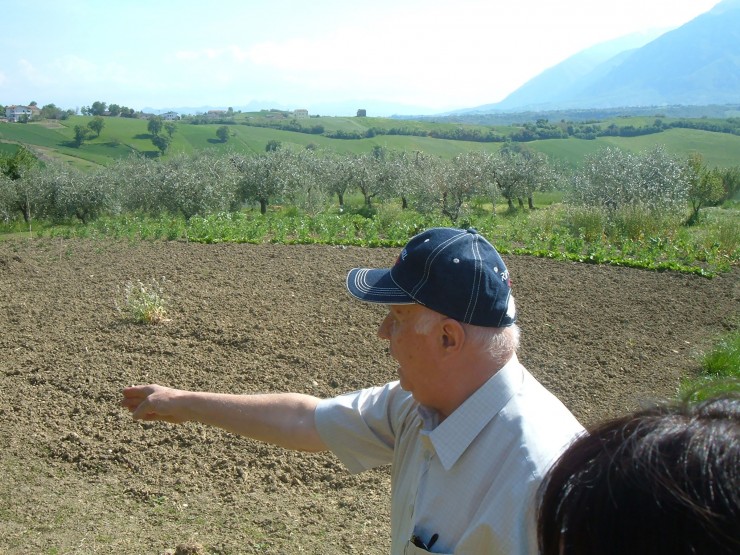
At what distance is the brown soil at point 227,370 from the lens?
4223 millimetres

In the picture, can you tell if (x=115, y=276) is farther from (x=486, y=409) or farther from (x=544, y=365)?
(x=486, y=409)

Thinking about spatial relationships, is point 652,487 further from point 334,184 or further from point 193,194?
point 334,184

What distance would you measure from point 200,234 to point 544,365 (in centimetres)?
1041

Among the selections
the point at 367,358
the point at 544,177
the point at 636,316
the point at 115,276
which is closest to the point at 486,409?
the point at 367,358

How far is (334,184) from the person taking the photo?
36438 mm

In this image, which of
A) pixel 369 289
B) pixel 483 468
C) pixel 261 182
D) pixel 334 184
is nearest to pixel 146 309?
pixel 369 289

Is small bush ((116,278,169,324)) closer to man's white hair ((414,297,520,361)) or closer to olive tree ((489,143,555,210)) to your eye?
man's white hair ((414,297,520,361))

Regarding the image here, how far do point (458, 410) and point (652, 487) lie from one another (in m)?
0.84

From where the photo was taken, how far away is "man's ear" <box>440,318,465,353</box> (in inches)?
69.2

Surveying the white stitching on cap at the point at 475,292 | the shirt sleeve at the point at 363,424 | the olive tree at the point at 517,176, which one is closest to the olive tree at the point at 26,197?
the olive tree at the point at 517,176

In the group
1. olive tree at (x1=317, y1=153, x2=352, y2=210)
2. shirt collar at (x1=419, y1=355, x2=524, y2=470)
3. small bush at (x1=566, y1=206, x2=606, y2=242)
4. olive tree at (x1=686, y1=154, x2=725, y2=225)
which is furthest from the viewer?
olive tree at (x1=317, y1=153, x2=352, y2=210)

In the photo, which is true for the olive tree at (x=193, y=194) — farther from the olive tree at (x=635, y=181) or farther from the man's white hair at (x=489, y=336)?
the man's white hair at (x=489, y=336)

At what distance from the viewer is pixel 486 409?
5.49 feet

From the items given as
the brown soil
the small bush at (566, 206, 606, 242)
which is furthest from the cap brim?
the small bush at (566, 206, 606, 242)
